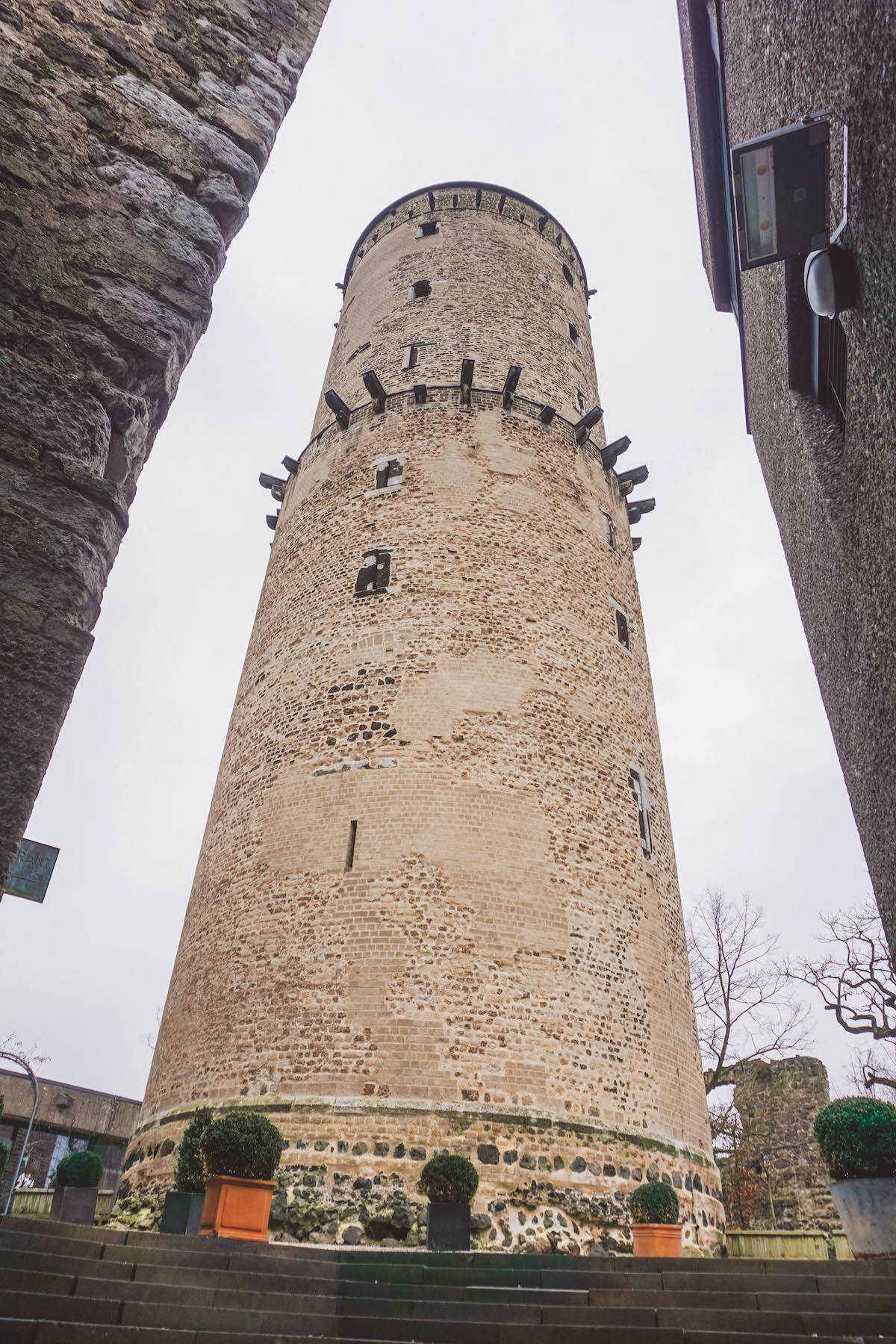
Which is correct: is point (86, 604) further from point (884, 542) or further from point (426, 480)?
point (426, 480)

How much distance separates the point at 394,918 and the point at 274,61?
26.3 ft

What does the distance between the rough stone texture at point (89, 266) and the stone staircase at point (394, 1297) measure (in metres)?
2.77

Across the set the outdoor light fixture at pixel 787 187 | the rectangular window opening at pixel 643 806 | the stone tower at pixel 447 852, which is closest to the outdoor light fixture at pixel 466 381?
the stone tower at pixel 447 852

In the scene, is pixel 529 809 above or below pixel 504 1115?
above

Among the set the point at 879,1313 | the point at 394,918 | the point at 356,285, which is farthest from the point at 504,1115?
the point at 356,285

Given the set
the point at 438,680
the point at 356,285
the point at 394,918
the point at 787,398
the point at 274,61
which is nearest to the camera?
the point at 274,61

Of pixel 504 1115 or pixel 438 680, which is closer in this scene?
pixel 504 1115

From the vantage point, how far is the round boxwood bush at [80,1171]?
31.4 ft

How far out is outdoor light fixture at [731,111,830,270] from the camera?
4.44 meters

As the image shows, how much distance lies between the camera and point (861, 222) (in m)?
4.00

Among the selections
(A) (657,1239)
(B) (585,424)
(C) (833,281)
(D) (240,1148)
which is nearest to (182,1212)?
(D) (240,1148)

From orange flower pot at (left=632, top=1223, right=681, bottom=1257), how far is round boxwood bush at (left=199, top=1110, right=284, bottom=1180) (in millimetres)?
3677

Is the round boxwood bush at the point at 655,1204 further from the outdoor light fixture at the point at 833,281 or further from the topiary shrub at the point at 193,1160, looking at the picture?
the outdoor light fixture at the point at 833,281

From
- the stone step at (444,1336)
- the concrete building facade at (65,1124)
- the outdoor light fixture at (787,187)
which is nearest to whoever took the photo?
the stone step at (444,1336)
